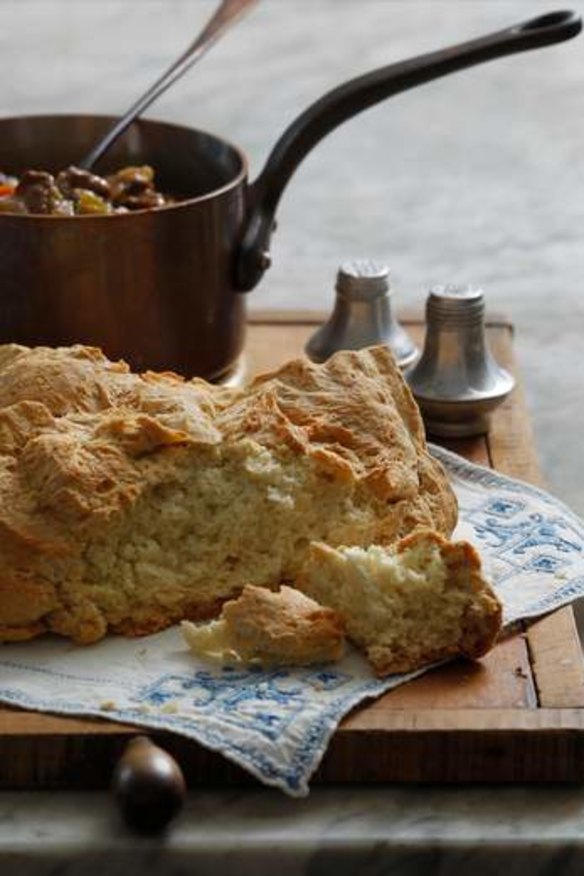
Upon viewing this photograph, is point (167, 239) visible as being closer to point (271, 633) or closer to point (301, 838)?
point (271, 633)

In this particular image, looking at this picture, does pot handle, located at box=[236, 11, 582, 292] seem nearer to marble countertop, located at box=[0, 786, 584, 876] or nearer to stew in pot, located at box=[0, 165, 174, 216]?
stew in pot, located at box=[0, 165, 174, 216]

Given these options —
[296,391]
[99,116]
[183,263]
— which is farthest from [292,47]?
[296,391]

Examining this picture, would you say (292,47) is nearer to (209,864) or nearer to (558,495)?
(558,495)

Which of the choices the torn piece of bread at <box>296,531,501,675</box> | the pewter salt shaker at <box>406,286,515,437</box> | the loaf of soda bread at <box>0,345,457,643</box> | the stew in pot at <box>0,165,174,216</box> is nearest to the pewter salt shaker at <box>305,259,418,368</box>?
the pewter salt shaker at <box>406,286,515,437</box>

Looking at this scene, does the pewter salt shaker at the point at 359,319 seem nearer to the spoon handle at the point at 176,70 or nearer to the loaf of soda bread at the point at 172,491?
the spoon handle at the point at 176,70

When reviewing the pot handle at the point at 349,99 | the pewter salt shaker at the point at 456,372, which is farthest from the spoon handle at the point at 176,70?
the pewter salt shaker at the point at 456,372

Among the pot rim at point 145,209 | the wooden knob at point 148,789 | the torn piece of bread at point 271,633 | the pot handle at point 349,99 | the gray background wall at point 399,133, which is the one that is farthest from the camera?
the gray background wall at point 399,133
